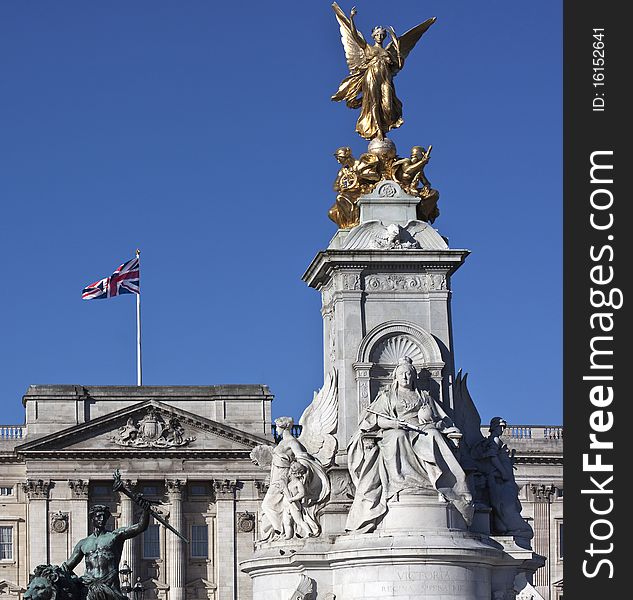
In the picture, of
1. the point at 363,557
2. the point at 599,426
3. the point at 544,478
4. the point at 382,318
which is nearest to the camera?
the point at 599,426

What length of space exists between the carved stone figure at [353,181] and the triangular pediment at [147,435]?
6495cm

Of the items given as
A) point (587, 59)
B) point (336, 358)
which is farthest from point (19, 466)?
point (587, 59)

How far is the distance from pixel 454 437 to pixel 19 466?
71221 millimetres

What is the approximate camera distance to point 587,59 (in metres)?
34.9

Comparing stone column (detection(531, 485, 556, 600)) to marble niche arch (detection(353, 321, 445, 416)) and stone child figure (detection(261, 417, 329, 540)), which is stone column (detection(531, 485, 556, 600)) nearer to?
marble niche arch (detection(353, 321, 445, 416))

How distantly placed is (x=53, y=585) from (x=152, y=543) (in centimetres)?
7474

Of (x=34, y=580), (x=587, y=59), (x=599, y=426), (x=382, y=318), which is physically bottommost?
(x=34, y=580)

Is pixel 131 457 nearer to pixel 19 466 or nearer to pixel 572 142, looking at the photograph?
pixel 19 466

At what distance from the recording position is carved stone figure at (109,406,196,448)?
353 ft

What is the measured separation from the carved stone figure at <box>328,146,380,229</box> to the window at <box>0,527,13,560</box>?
225 ft

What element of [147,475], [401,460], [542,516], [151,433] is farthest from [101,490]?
[401,460]

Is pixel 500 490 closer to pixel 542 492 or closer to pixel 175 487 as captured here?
pixel 542 492

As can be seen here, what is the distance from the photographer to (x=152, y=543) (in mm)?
107938

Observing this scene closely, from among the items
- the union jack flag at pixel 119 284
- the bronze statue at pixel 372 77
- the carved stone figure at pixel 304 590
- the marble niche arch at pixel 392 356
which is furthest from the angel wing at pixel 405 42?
the union jack flag at pixel 119 284
